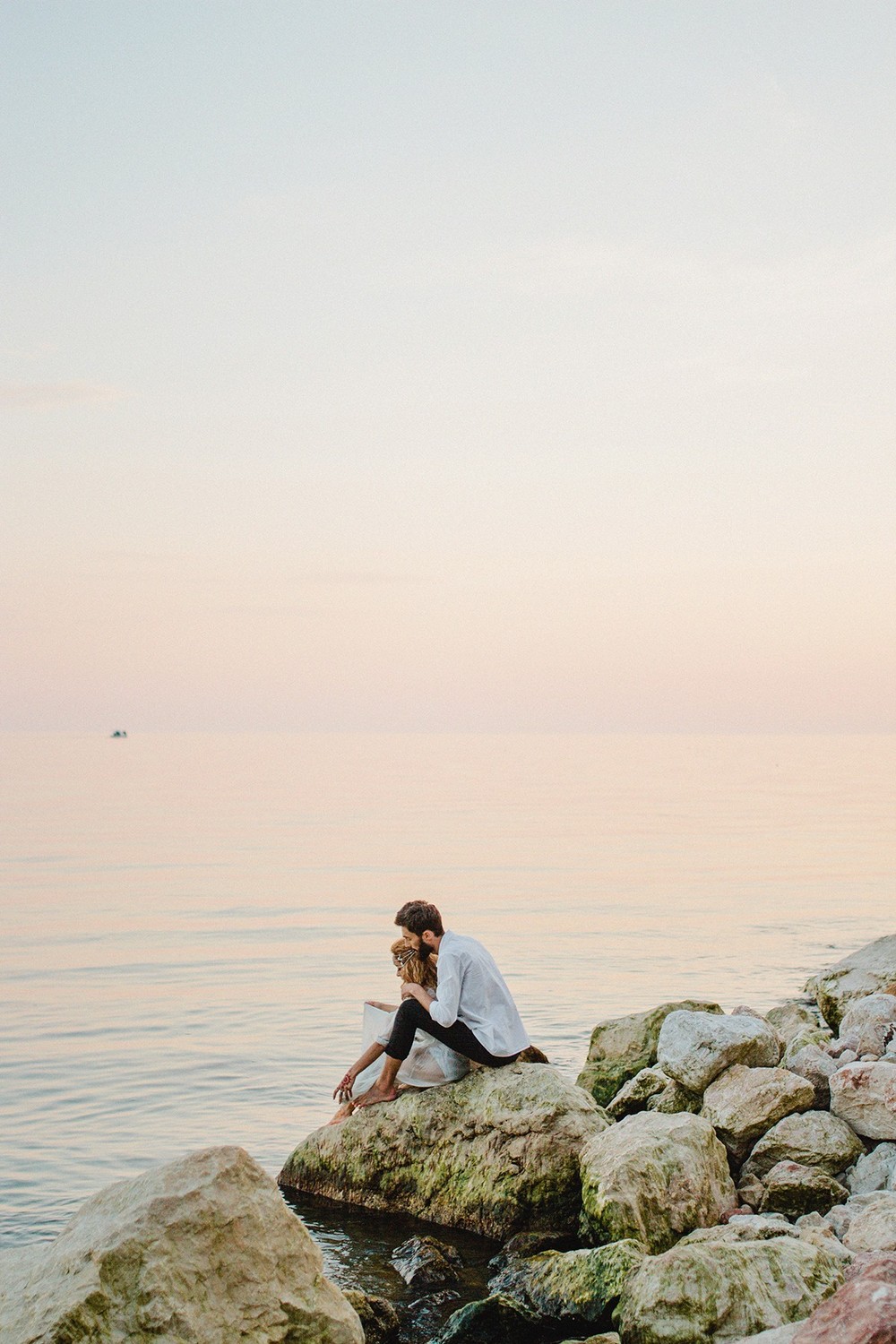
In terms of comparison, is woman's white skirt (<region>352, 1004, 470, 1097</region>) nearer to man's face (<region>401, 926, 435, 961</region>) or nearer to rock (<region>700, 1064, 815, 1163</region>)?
man's face (<region>401, 926, 435, 961</region>)

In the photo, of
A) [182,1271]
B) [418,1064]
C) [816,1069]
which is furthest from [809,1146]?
[182,1271]

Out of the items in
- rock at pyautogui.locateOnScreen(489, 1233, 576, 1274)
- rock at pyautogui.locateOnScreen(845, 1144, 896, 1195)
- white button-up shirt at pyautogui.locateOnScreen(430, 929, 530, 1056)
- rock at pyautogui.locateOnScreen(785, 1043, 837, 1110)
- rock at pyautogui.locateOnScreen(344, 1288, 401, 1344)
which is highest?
white button-up shirt at pyautogui.locateOnScreen(430, 929, 530, 1056)

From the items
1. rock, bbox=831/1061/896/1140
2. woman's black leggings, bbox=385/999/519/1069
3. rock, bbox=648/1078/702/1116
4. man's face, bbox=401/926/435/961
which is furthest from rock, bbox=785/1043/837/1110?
man's face, bbox=401/926/435/961

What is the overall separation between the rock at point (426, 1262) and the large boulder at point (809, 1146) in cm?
234

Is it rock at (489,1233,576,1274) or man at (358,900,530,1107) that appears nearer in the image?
rock at (489,1233,576,1274)

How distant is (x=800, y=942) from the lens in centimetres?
2467

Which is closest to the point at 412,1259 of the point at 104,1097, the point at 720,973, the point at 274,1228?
the point at 274,1228

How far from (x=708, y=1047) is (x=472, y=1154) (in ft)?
7.33

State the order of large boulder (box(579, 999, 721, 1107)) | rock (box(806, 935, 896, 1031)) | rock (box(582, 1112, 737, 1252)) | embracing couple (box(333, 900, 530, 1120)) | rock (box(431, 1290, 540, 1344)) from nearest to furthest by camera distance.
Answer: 1. rock (box(431, 1290, 540, 1344))
2. rock (box(582, 1112, 737, 1252))
3. embracing couple (box(333, 900, 530, 1120))
4. large boulder (box(579, 999, 721, 1107))
5. rock (box(806, 935, 896, 1031))

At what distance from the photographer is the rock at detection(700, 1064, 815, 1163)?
393 inches

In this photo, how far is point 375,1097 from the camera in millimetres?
10586

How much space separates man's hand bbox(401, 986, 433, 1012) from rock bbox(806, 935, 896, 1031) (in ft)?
18.3

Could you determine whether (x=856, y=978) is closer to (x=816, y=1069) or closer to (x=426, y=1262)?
(x=816, y=1069)

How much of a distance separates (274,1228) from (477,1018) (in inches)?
153
